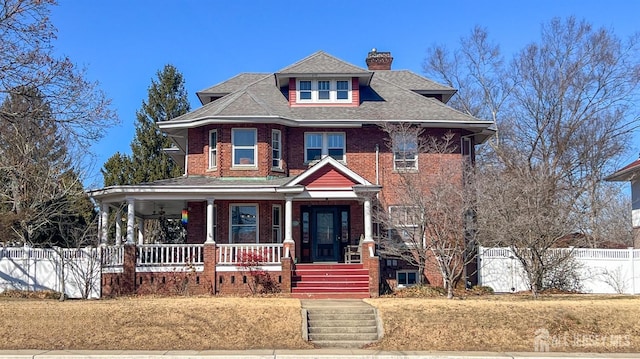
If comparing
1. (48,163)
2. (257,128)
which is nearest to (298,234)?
(257,128)

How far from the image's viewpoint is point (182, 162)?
32.7m

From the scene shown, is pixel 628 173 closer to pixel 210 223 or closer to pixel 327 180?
pixel 327 180

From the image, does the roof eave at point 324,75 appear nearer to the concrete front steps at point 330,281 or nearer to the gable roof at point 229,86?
the gable roof at point 229,86

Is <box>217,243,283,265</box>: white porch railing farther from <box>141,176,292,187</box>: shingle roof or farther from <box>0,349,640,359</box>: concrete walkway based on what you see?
<box>0,349,640,359</box>: concrete walkway

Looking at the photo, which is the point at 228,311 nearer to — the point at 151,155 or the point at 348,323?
the point at 348,323

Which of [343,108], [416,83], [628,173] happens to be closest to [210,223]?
[343,108]

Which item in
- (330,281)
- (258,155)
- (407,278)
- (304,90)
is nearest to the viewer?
(330,281)

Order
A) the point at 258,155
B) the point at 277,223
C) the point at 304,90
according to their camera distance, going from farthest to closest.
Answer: the point at 304,90 < the point at 277,223 < the point at 258,155

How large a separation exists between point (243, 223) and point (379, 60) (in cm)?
1234

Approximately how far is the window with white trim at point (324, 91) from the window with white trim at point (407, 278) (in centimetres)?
738

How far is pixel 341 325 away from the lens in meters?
15.4

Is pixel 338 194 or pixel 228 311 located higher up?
pixel 338 194

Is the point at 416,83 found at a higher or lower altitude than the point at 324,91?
higher

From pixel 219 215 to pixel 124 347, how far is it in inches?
392
